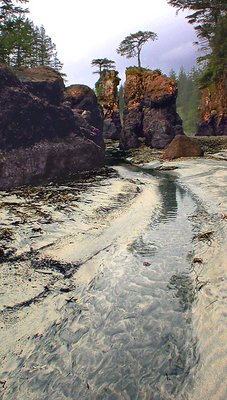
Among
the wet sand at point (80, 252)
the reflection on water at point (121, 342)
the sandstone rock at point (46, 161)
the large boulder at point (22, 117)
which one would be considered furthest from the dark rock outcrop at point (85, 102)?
the reflection on water at point (121, 342)

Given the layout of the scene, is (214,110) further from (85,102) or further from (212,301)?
(212,301)

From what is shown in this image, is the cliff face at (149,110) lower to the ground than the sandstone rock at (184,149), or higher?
higher

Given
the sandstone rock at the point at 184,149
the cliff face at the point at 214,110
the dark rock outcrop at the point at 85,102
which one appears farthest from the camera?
the cliff face at the point at 214,110

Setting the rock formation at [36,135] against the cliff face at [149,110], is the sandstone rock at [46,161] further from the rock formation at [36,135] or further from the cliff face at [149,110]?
the cliff face at [149,110]

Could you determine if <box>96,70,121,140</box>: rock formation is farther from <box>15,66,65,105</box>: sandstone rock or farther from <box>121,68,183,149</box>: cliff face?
<box>15,66,65,105</box>: sandstone rock

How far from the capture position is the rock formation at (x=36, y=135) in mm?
13117

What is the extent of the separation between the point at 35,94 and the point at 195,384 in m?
17.3

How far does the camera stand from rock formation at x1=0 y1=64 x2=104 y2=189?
13.1m

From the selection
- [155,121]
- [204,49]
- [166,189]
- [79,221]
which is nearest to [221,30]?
[204,49]

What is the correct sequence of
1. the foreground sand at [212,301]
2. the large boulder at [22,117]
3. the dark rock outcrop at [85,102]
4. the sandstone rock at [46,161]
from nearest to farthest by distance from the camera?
the foreground sand at [212,301]
the sandstone rock at [46,161]
the large boulder at [22,117]
the dark rock outcrop at [85,102]

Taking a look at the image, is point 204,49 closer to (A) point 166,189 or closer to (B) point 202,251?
(A) point 166,189

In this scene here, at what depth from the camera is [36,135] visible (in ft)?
48.8

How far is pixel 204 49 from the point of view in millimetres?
34031

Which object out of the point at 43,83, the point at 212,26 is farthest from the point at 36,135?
the point at 212,26
